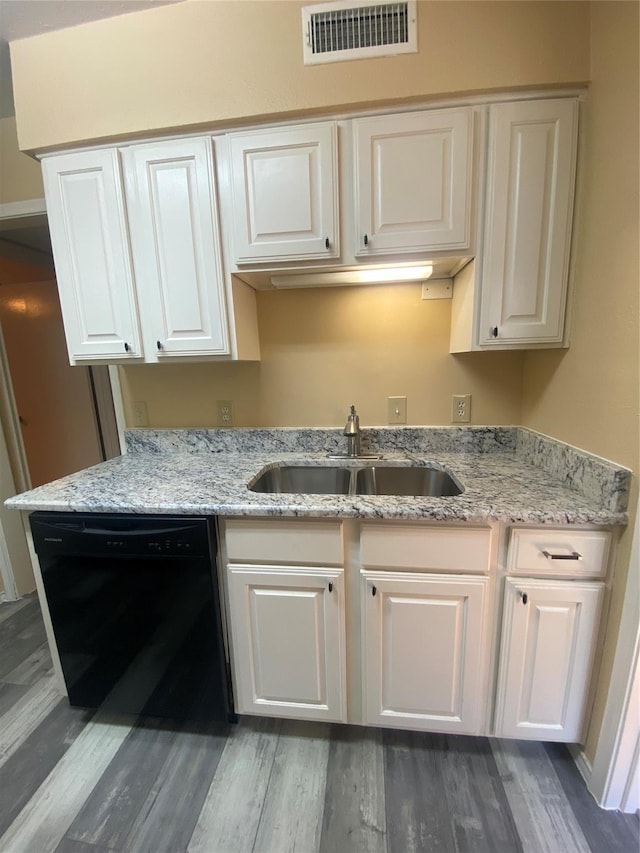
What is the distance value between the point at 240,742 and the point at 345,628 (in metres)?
0.64

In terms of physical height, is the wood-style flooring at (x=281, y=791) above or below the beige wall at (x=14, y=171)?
below

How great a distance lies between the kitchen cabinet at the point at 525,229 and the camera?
1.13 meters

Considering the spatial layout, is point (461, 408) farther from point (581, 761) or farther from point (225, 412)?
point (581, 761)

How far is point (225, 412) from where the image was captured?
5.79 ft

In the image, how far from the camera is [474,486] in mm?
1212

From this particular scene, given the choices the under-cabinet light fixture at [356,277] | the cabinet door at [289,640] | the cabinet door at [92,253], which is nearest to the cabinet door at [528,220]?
the under-cabinet light fixture at [356,277]

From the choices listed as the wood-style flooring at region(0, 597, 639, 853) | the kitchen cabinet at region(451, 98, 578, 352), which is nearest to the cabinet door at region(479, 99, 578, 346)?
the kitchen cabinet at region(451, 98, 578, 352)

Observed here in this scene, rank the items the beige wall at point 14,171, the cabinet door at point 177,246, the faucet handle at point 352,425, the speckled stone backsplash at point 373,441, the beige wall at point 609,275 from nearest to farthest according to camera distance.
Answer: the beige wall at point 609,275 < the cabinet door at point 177,246 < the speckled stone backsplash at point 373,441 < the faucet handle at point 352,425 < the beige wall at point 14,171

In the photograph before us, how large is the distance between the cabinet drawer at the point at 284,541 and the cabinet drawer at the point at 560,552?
55cm

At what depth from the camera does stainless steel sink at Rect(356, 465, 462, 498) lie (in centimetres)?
155

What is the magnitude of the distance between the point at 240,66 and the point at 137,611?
1936mm

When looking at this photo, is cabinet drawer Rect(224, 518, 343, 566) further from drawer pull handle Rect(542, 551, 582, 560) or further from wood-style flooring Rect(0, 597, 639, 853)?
wood-style flooring Rect(0, 597, 639, 853)

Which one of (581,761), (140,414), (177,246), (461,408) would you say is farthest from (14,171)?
(581,761)

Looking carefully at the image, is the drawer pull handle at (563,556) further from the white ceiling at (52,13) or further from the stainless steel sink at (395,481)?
the white ceiling at (52,13)
